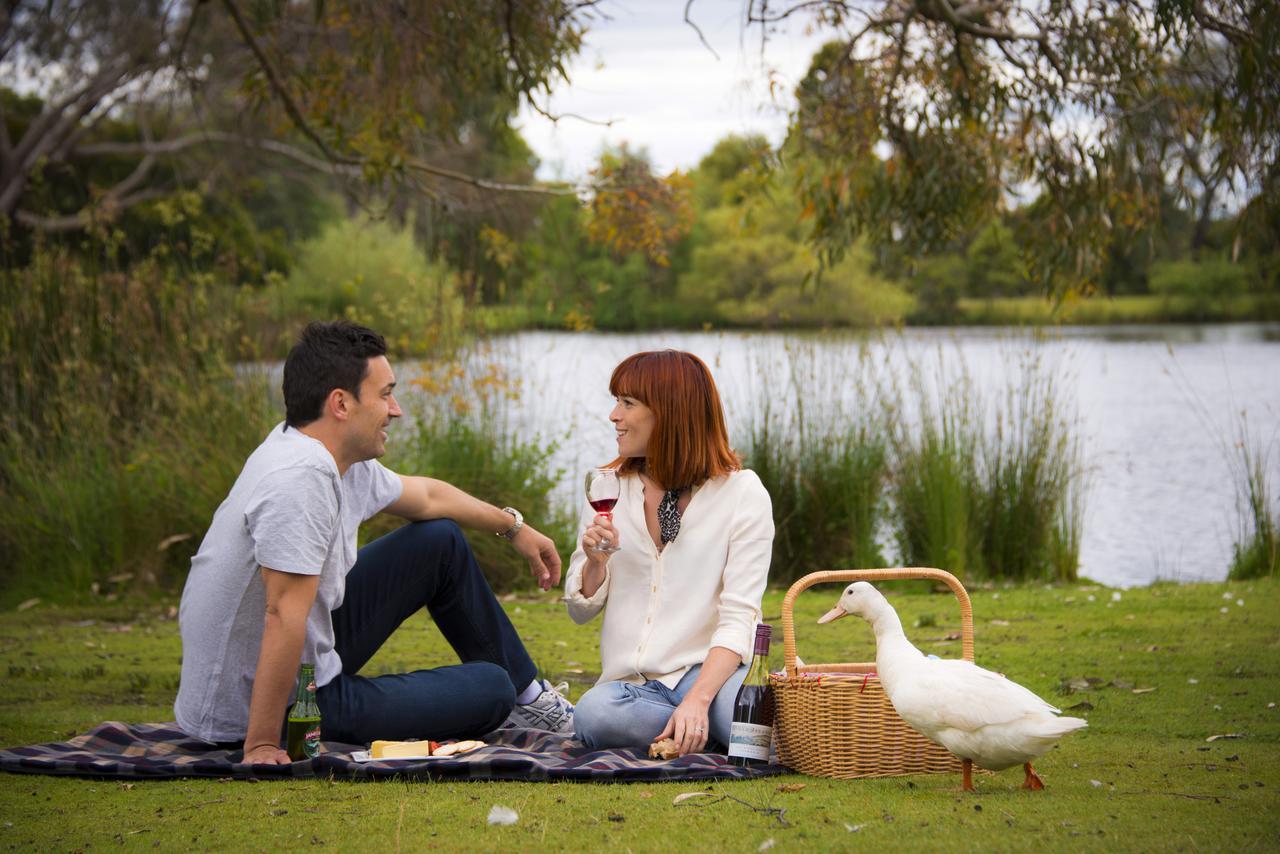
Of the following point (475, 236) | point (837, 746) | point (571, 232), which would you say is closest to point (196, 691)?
point (837, 746)

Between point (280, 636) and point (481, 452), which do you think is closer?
point (280, 636)

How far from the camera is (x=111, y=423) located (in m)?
8.13

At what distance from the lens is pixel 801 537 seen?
26.2ft

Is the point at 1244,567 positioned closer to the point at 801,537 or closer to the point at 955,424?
the point at 955,424

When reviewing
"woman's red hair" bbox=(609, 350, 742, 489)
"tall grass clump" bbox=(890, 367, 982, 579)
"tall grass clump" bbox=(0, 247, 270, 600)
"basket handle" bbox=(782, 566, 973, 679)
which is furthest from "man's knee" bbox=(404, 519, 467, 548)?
"tall grass clump" bbox=(890, 367, 982, 579)

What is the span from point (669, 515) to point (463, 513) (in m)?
0.69

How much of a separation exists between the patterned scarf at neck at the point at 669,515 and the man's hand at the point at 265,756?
1098mm

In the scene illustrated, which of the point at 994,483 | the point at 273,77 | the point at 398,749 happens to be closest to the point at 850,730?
the point at 398,749

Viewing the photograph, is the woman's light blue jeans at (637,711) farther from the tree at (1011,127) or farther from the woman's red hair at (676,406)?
the tree at (1011,127)

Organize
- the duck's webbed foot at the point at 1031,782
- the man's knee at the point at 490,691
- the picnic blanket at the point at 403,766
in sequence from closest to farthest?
1. the duck's webbed foot at the point at 1031,782
2. the picnic blanket at the point at 403,766
3. the man's knee at the point at 490,691

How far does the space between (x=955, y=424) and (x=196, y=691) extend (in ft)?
17.7

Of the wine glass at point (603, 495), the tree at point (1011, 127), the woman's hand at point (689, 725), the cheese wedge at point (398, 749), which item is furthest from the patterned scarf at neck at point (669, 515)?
the tree at point (1011, 127)

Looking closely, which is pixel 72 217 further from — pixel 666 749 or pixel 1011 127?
pixel 666 749

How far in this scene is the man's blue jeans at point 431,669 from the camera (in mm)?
3553
